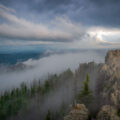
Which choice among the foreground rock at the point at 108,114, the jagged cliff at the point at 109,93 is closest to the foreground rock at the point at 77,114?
the jagged cliff at the point at 109,93

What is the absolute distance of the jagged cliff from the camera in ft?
192

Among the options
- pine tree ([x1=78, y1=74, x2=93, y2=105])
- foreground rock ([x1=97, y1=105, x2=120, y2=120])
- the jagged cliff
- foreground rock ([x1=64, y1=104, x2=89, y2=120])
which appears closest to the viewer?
foreground rock ([x1=97, y1=105, x2=120, y2=120])

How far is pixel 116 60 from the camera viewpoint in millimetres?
89812

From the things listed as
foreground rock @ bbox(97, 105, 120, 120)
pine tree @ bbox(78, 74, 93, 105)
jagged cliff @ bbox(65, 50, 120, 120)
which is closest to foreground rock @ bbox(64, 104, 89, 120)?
jagged cliff @ bbox(65, 50, 120, 120)

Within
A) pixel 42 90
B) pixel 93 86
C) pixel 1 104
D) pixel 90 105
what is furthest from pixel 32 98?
pixel 90 105

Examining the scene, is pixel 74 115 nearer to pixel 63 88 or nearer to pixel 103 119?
pixel 103 119

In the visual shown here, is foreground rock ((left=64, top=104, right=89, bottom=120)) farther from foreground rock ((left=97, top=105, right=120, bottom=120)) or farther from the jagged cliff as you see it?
foreground rock ((left=97, top=105, right=120, bottom=120))

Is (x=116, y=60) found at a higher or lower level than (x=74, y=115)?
higher

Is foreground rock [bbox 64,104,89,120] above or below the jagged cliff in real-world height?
below

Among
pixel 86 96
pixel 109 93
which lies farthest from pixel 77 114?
pixel 109 93

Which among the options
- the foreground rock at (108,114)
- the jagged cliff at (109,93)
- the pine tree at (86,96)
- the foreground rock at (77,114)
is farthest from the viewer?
the pine tree at (86,96)

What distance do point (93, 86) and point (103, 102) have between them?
26387mm

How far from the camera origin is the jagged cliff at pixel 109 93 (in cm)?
5844

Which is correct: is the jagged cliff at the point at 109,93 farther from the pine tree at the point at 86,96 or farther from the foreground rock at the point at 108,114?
the pine tree at the point at 86,96
